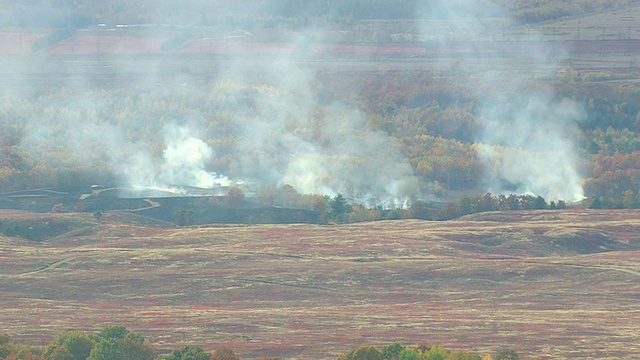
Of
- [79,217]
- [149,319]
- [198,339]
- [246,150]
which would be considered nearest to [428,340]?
[198,339]

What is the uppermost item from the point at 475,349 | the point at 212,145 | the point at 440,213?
the point at 212,145

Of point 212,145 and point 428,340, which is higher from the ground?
point 212,145

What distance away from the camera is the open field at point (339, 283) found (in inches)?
3772

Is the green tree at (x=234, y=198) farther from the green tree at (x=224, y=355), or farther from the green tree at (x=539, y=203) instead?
the green tree at (x=224, y=355)

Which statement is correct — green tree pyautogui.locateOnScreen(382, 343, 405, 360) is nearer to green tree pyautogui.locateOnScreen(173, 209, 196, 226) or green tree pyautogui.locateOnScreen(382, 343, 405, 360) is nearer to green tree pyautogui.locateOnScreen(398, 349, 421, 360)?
green tree pyautogui.locateOnScreen(398, 349, 421, 360)

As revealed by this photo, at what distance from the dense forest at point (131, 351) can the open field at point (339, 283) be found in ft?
13.2

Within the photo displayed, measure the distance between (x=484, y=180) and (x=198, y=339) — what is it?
89939 mm

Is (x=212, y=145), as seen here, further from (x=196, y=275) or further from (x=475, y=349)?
(x=475, y=349)

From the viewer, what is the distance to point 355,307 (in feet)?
363

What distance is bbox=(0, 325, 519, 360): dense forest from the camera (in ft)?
265

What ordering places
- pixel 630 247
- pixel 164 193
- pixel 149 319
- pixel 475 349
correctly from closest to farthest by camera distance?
pixel 475 349, pixel 149 319, pixel 630 247, pixel 164 193

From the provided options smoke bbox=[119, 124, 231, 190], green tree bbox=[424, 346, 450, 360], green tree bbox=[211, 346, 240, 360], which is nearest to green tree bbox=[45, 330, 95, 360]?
green tree bbox=[211, 346, 240, 360]

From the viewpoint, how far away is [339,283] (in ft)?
394

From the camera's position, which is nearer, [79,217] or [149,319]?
[149,319]
